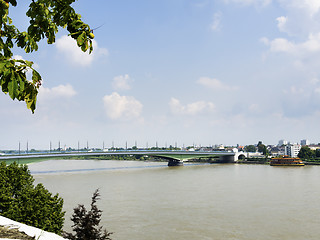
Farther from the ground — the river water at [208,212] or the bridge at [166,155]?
the bridge at [166,155]

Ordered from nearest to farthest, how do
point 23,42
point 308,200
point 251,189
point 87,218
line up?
point 23,42 → point 87,218 → point 308,200 → point 251,189

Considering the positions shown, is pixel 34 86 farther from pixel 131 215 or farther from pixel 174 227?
pixel 131 215

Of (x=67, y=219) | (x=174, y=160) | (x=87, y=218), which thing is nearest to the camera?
(x=87, y=218)

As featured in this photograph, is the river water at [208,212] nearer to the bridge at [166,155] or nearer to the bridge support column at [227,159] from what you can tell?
the bridge at [166,155]

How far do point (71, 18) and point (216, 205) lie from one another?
1830 cm

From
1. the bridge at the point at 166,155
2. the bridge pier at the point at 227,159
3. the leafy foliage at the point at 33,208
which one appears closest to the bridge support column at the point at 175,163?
the bridge at the point at 166,155

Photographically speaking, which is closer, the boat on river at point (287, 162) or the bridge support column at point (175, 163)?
the boat on river at point (287, 162)

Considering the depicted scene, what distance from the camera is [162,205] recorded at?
1930 cm

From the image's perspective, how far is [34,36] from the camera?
2475 millimetres

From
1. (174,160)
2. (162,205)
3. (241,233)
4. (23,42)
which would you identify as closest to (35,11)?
(23,42)

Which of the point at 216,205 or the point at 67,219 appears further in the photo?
the point at 216,205

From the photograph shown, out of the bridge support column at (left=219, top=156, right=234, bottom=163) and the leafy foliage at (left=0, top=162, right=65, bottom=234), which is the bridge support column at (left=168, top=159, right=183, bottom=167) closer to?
the bridge support column at (left=219, top=156, right=234, bottom=163)

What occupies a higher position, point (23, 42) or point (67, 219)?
point (23, 42)

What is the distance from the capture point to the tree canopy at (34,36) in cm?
183
